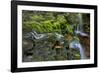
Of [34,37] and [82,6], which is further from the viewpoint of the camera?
[82,6]

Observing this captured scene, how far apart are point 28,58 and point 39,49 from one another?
132 mm

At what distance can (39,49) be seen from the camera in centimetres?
193

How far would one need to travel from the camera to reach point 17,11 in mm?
1836

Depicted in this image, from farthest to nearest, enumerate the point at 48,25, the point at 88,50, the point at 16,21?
1. the point at 88,50
2. the point at 48,25
3. the point at 16,21

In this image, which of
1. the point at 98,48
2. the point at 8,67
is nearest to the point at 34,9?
the point at 8,67

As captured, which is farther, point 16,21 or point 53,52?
point 53,52

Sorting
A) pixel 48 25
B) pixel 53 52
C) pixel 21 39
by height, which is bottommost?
pixel 53 52

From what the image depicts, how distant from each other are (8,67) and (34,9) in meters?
0.57

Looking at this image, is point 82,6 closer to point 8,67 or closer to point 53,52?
point 53,52

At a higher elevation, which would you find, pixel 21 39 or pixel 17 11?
pixel 17 11

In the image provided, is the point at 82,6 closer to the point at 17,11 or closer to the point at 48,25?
the point at 48,25

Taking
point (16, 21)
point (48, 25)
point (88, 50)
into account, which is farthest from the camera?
point (88, 50)

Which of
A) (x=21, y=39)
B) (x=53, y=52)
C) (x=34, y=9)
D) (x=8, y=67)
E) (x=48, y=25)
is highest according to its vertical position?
(x=34, y=9)

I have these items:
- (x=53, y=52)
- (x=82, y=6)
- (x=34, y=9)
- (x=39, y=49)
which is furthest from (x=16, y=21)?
(x=82, y=6)
